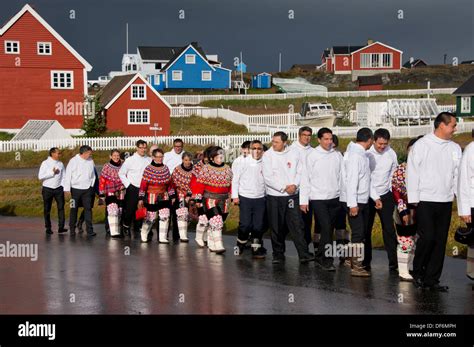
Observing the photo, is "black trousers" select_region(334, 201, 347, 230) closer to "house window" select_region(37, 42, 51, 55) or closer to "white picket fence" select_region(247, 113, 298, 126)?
"white picket fence" select_region(247, 113, 298, 126)

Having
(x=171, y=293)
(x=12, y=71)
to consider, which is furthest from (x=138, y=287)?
(x=12, y=71)

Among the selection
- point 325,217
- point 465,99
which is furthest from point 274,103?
point 325,217

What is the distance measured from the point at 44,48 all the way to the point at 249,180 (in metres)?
46.7

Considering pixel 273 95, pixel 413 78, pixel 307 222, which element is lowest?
pixel 307 222

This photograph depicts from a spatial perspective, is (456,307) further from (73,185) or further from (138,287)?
(73,185)

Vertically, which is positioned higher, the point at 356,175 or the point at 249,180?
the point at 356,175

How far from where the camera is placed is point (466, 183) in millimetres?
12086

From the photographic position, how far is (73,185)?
19531mm

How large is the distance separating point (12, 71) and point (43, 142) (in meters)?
13.0

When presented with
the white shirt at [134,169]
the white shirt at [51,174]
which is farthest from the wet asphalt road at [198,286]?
the white shirt at [51,174]

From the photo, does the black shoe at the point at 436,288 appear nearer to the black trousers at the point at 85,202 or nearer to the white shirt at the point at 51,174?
the black trousers at the point at 85,202

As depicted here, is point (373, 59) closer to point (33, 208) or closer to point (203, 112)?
point (203, 112)

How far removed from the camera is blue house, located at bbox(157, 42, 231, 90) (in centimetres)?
9588

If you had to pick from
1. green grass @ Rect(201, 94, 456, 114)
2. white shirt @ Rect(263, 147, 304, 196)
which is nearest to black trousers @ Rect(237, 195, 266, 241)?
white shirt @ Rect(263, 147, 304, 196)
